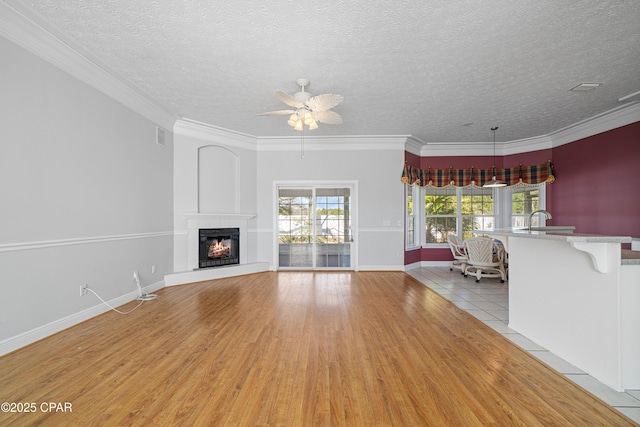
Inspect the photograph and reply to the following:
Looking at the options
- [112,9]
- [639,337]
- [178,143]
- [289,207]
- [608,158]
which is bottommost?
[639,337]

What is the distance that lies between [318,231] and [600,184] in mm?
5493

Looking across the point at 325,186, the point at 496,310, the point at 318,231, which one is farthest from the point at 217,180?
the point at 496,310

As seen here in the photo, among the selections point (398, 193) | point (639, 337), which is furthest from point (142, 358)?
point (398, 193)

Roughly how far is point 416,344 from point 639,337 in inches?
60.8

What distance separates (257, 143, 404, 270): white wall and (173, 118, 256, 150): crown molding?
0.74 metres

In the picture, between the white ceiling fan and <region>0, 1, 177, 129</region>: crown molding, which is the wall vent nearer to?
<region>0, 1, 177, 129</region>: crown molding

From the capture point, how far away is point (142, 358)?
2.38 metres

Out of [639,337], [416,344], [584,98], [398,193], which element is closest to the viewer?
[639,337]

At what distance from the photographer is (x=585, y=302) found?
7.02 feet

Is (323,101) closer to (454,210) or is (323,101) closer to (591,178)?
(454,210)

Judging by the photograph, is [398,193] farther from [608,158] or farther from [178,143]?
[178,143]

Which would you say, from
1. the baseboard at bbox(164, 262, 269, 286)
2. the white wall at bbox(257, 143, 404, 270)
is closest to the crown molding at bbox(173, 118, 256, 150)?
the white wall at bbox(257, 143, 404, 270)

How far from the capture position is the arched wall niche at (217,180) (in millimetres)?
5652

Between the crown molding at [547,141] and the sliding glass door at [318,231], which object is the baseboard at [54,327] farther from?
the crown molding at [547,141]
